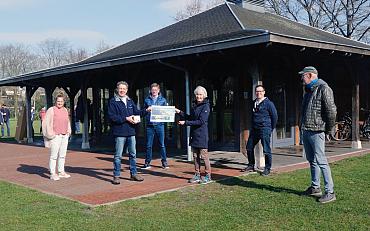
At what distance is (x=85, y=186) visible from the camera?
7.52 meters

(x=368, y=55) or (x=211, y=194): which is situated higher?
(x=368, y=55)

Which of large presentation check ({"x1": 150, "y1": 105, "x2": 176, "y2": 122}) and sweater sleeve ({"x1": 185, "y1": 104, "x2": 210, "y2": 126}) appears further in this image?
large presentation check ({"x1": 150, "y1": 105, "x2": 176, "y2": 122})

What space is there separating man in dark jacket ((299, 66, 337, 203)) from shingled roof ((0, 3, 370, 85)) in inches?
71.7

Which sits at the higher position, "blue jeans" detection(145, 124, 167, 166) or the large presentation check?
the large presentation check

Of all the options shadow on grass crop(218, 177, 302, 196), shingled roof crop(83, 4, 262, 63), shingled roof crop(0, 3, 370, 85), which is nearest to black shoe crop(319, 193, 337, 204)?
shadow on grass crop(218, 177, 302, 196)

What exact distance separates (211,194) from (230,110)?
6105 millimetres

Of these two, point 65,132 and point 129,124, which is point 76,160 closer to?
point 65,132

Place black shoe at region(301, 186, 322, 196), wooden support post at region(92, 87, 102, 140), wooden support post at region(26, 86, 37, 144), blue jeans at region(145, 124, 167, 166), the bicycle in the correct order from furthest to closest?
1. wooden support post at region(26, 86, 37, 144)
2. wooden support post at region(92, 87, 102, 140)
3. the bicycle
4. blue jeans at region(145, 124, 167, 166)
5. black shoe at region(301, 186, 322, 196)


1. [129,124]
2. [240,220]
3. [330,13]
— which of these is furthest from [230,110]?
[330,13]

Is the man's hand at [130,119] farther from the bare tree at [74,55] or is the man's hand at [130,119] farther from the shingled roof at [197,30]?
the bare tree at [74,55]

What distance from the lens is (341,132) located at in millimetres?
13977

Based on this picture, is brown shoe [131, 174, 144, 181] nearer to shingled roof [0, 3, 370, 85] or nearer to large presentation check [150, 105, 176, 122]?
large presentation check [150, 105, 176, 122]

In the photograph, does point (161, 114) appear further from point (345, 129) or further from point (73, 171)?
point (345, 129)

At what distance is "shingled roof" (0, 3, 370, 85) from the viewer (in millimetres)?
8094
